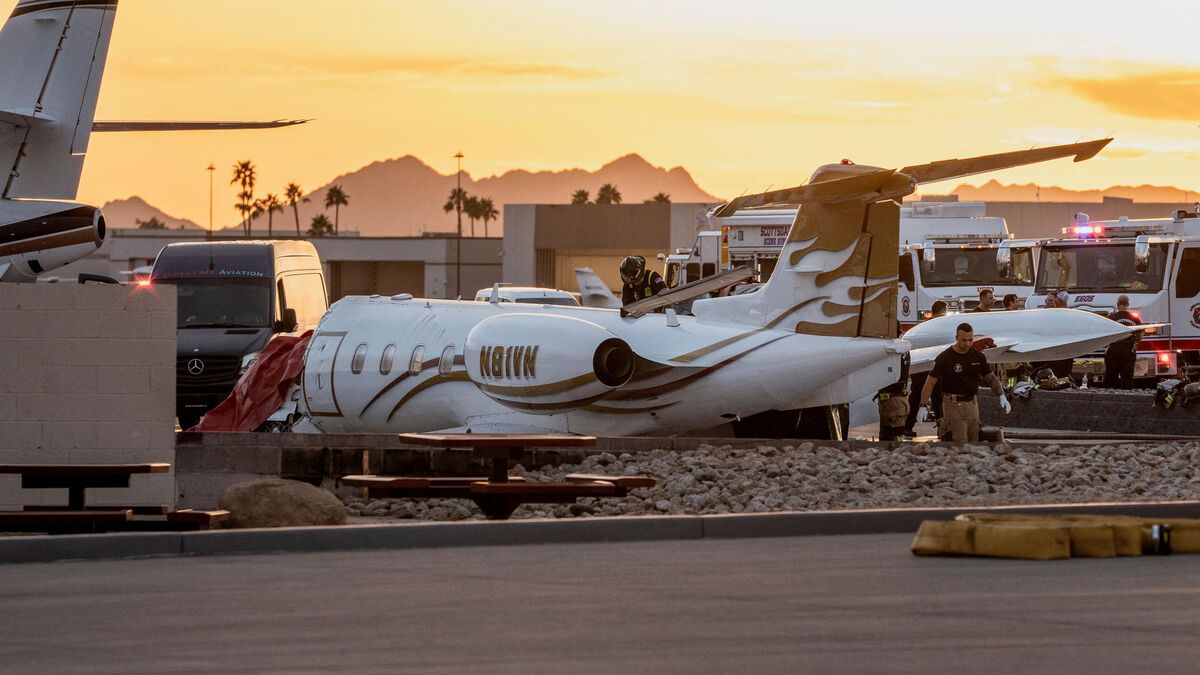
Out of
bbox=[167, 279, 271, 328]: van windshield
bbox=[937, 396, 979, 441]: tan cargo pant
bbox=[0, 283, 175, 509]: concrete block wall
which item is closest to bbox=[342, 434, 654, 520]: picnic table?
bbox=[0, 283, 175, 509]: concrete block wall

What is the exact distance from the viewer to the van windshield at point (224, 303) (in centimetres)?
2784

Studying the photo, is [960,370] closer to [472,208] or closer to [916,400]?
[916,400]

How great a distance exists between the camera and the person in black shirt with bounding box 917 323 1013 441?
65.4 ft

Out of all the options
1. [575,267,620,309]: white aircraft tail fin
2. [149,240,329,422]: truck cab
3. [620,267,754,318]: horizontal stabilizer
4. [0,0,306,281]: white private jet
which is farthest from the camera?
[575,267,620,309]: white aircraft tail fin

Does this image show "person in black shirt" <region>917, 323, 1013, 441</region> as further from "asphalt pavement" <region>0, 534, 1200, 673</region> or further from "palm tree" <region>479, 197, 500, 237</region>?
"palm tree" <region>479, 197, 500, 237</region>

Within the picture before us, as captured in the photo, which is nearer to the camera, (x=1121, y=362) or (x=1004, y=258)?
(x=1121, y=362)

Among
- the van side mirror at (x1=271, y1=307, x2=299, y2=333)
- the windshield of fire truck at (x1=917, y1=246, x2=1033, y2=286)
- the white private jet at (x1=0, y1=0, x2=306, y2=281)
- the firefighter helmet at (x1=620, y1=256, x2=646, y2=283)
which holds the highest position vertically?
the white private jet at (x1=0, y1=0, x2=306, y2=281)

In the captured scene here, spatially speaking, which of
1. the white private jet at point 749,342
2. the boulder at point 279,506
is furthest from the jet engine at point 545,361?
the boulder at point 279,506

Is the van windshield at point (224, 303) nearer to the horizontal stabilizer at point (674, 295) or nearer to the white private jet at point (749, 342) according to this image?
the white private jet at point (749, 342)

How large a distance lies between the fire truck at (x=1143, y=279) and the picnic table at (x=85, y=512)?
21149mm

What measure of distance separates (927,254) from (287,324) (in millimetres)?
14801

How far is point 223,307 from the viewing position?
2812 cm

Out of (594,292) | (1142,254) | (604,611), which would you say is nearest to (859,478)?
(604,611)

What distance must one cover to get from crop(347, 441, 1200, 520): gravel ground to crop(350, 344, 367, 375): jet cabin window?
4.30 m
